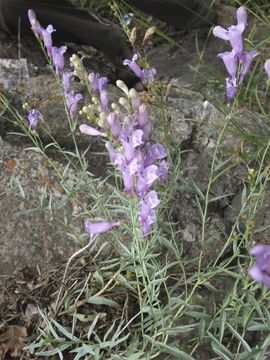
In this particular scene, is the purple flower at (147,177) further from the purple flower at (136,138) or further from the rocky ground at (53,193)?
the rocky ground at (53,193)

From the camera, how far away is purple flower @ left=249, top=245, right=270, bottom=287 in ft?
3.19

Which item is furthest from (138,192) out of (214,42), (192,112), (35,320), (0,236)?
(214,42)

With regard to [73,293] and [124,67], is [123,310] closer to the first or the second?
[73,293]

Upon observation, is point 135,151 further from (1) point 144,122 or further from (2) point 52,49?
(2) point 52,49

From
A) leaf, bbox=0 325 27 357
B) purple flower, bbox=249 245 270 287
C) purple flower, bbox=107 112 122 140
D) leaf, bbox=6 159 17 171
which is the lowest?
leaf, bbox=0 325 27 357

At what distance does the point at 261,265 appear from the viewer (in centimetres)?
99

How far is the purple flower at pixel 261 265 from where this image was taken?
3.19 ft

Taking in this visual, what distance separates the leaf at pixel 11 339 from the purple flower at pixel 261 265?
1.22m

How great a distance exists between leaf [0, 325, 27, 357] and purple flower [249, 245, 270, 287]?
1.22m

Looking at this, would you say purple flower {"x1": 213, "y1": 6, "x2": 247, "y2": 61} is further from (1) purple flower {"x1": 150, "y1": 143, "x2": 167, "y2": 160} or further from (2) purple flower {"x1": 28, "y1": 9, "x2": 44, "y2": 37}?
(2) purple flower {"x1": 28, "y1": 9, "x2": 44, "y2": 37}

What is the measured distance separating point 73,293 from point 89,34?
6.11 ft

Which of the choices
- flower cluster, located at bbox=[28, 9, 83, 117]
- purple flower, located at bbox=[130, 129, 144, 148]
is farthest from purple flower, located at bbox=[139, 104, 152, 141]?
flower cluster, located at bbox=[28, 9, 83, 117]

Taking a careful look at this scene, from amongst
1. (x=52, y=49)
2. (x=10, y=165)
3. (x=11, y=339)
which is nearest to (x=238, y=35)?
(x=52, y=49)

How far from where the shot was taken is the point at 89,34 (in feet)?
11.3
